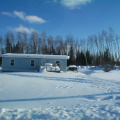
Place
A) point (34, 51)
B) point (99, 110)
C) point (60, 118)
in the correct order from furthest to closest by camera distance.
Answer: point (34, 51), point (99, 110), point (60, 118)

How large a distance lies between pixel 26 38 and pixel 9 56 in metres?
30.0

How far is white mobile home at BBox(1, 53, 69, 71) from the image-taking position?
19031 millimetres

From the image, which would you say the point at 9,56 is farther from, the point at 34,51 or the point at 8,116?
the point at 34,51

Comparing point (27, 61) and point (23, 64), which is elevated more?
point (27, 61)

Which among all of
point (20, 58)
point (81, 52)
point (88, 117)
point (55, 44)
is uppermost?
point (55, 44)

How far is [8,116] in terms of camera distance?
352 cm

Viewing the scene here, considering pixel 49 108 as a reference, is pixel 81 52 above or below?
above

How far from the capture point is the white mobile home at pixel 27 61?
Answer: 19.0 meters

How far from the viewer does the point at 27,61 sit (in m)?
19.1

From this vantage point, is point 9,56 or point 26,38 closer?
point 9,56

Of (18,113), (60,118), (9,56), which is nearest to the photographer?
(60,118)

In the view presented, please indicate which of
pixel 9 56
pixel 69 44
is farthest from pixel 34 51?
pixel 9 56

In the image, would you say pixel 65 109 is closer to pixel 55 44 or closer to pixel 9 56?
pixel 9 56

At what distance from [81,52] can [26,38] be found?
2294 cm
